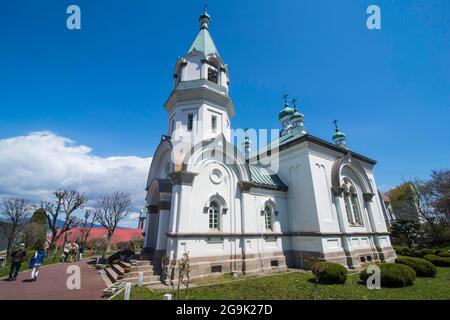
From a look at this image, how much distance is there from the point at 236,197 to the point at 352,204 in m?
11.7

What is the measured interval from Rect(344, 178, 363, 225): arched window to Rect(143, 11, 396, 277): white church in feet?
0.28

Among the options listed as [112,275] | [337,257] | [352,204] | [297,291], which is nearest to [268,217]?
[337,257]

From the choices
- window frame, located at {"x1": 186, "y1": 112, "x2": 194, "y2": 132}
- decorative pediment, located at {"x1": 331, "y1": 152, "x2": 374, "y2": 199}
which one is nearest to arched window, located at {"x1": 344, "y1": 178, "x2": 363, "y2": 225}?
decorative pediment, located at {"x1": 331, "y1": 152, "x2": 374, "y2": 199}

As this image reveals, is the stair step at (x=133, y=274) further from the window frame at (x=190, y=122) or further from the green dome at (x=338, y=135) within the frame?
the green dome at (x=338, y=135)

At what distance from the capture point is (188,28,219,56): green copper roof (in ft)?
56.2

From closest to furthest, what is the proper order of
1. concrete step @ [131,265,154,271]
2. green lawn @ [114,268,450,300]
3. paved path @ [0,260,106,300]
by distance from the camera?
green lawn @ [114,268,450,300] → paved path @ [0,260,106,300] → concrete step @ [131,265,154,271]

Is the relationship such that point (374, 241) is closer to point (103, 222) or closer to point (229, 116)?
point (229, 116)

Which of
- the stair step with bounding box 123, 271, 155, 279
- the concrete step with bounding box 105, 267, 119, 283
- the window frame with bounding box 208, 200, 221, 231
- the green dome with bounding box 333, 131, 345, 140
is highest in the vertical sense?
the green dome with bounding box 333, 131, 345, 140

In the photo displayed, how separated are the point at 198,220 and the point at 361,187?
16.0 m

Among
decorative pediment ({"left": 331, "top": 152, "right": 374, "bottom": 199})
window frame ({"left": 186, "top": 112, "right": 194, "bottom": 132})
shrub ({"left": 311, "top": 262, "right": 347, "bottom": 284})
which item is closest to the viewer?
A: shrub ({"left": 311, "top": 262, "right": 347, "bottom": 284})

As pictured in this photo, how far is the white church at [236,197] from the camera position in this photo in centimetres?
1173

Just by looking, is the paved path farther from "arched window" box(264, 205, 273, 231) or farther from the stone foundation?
the stone foundation

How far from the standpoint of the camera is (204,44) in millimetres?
17469

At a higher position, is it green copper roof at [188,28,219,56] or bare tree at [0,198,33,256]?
green copper roof at [188,28,219,56]
